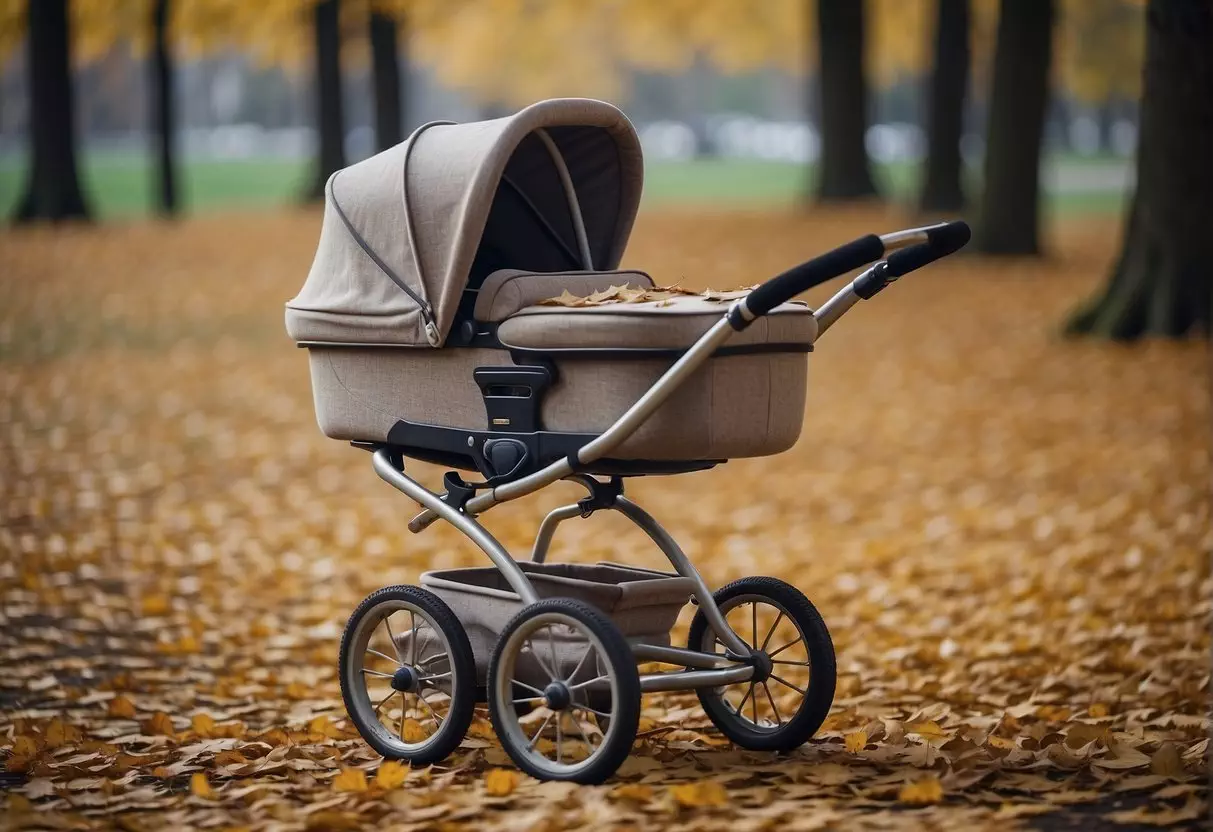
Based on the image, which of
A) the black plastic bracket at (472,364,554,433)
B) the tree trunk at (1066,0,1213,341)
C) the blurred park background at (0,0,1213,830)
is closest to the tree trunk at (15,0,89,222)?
the blurred park background at (0,0,1213,830)

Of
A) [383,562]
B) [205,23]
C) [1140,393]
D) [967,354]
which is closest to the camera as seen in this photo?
[383,562]

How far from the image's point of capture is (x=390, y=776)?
13.9 ft

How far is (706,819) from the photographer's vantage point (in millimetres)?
3881

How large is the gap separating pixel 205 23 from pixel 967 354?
17823 millimetres

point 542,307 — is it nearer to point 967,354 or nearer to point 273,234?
point 967,354

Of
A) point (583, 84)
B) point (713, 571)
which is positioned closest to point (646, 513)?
point (713, 571)

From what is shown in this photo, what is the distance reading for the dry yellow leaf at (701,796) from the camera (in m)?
3.97

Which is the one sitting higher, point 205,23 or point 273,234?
point 205,23

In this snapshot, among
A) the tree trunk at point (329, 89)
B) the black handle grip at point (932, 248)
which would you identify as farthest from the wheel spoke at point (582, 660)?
the tree trunk at point (329, 89)

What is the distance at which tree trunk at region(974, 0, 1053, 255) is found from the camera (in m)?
16.3

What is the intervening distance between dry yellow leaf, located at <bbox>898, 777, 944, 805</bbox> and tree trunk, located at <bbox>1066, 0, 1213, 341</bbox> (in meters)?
9.03

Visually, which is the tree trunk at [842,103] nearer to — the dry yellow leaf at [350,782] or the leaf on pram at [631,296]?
the leaf on pram at [631,296]

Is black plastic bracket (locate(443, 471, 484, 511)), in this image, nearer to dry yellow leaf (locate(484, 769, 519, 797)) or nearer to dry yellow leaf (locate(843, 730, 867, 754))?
dry yellow leaf (locate(484, 769, 519, 797))

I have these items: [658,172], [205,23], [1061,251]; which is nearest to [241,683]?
[1061,251]
